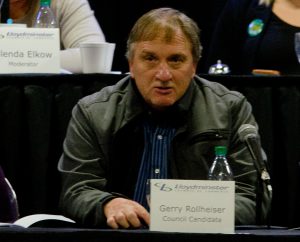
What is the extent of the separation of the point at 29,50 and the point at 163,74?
699mm

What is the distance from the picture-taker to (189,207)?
2.16m

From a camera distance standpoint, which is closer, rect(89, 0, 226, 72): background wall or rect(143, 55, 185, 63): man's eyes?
rect(143, 55, 185, 63): man's eyes

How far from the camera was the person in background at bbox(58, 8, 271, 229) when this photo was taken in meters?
2.93

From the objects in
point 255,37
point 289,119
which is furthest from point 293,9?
point 289,119

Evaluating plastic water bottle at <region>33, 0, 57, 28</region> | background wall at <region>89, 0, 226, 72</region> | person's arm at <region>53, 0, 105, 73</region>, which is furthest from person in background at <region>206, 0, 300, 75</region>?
background wall at <region>89, 0, 226, 72</region>

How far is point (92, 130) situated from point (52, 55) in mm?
531

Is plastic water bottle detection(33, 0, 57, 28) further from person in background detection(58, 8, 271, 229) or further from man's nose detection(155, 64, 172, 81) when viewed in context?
man's nose detection(155, 64, 172, 81)

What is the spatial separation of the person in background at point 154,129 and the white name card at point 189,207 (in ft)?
2.31

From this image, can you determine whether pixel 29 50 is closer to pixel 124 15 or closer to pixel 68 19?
pixel 68 19

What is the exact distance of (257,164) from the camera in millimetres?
2271

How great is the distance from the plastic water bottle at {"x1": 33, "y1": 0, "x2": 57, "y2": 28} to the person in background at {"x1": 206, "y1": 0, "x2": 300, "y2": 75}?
0.78 metres

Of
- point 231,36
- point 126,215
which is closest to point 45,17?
point 231,36

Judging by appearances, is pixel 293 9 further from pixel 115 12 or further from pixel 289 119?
pixel 115 12

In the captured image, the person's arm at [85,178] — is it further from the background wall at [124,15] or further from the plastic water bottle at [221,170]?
the background wall at [124,15]
